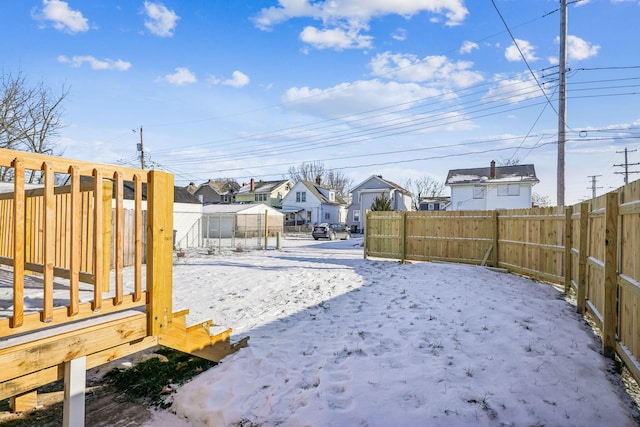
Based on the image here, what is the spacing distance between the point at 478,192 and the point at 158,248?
2909 centimetres

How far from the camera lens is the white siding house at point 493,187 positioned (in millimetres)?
26562

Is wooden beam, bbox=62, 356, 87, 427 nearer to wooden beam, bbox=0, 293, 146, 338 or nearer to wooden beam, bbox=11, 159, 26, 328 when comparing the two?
wooden beam, bbox=0, 293, 146, 338

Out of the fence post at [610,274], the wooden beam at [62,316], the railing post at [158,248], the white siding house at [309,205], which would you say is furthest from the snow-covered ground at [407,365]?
the white siding house at [309,205]

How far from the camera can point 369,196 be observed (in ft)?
119

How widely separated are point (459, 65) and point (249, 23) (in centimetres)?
999

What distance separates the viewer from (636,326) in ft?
8.87

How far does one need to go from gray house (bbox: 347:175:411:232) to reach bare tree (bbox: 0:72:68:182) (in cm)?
2564

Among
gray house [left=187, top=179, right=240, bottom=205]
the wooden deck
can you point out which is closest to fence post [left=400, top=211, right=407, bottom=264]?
the wooden deck

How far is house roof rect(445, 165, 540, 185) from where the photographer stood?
26703 mm

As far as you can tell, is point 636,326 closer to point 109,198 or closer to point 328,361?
point 328,361

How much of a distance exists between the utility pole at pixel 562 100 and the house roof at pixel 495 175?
17.2 meters

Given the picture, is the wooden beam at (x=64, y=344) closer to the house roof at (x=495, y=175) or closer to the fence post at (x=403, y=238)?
the fence post at (x=403, y=238)

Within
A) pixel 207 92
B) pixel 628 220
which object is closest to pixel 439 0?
pixel 628 220

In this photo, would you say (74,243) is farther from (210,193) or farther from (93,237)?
(210,193)
